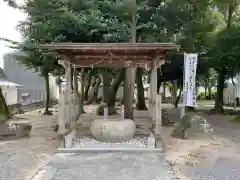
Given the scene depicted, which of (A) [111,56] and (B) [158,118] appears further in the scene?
(A) [111,56]

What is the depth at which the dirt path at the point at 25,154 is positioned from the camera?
6.68 metres

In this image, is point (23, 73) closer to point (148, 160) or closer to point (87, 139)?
point (87, 139)

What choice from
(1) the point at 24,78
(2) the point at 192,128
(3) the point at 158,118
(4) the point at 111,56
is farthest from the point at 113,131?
Result: (1) the point at 24,78

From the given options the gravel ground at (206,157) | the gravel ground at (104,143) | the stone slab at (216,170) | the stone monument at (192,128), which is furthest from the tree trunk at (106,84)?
the stone slab at (216,170)

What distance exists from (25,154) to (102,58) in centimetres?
414

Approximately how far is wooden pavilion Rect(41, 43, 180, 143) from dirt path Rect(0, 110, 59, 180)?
0.90 meters

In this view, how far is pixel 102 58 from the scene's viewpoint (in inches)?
428

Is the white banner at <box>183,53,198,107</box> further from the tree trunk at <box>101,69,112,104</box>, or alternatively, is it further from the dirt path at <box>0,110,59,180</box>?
the tree trunk at <box>101,69,112,104</box>

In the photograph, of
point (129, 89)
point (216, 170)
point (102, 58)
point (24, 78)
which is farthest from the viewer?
point (24, 78)

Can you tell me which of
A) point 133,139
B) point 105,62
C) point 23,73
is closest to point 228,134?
point 133,139

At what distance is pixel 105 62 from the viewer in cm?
1144

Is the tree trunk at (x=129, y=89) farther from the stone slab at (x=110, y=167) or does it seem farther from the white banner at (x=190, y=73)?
the stone slab at (x=110, y=167)

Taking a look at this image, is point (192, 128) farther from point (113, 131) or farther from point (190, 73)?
point (113, 131)

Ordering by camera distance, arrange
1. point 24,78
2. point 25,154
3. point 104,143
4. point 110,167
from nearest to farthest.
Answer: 1. point 110,167
2. point 25,154
3. point 104,143
4. point 24,78
